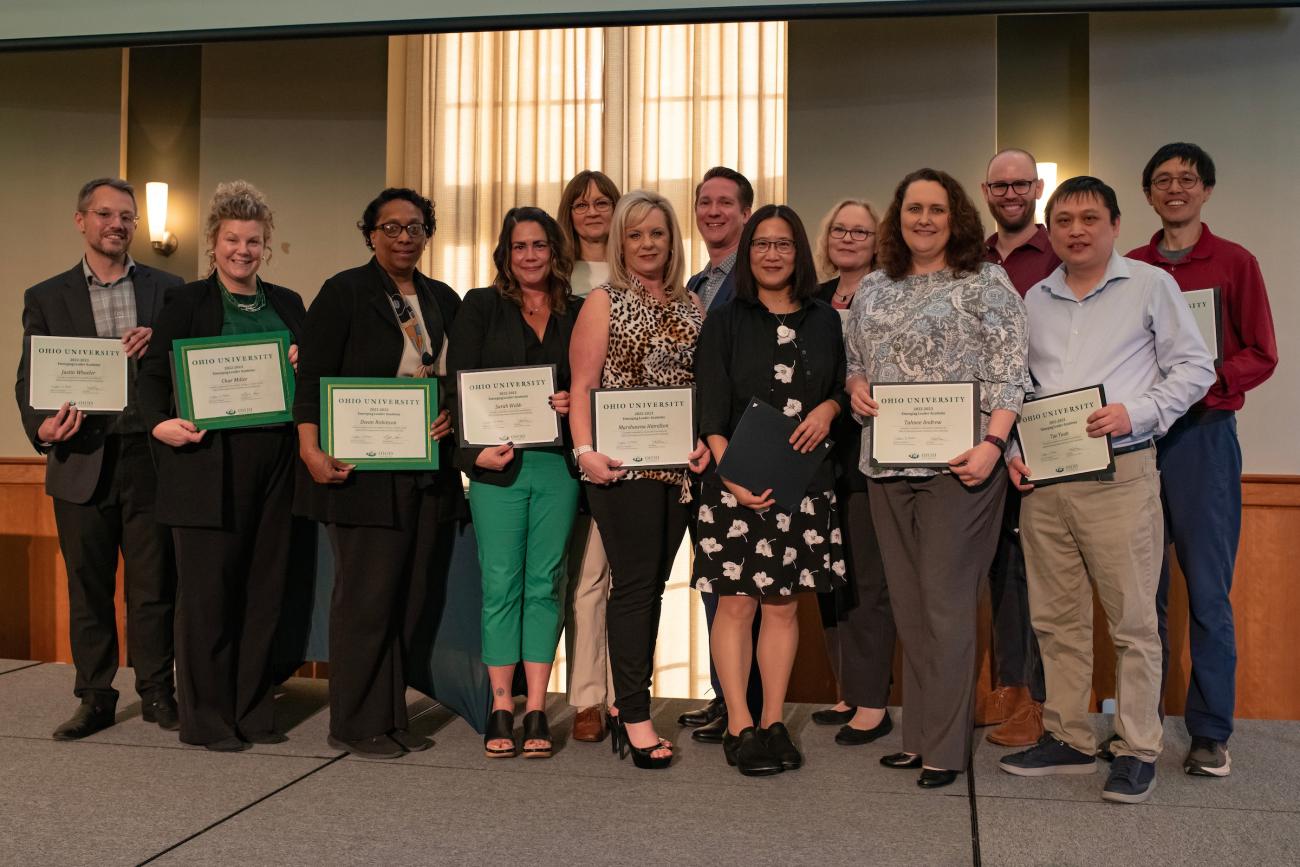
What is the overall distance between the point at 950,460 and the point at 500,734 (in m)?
1.40

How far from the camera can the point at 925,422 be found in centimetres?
279

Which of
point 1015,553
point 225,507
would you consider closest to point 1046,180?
point 1015,553

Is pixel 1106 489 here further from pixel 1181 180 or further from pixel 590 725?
pixel 590 725

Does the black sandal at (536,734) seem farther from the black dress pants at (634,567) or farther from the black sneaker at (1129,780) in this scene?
the black sneaker at (1129,780)

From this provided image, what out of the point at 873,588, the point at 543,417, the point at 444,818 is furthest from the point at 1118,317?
the point at 444,818

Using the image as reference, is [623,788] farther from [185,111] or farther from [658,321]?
[185,111]

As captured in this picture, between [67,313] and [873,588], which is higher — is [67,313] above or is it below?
above

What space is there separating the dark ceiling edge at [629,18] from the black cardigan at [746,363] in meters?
0.90

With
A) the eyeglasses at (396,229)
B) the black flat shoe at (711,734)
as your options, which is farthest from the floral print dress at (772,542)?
the eyeglasses at (396,229)

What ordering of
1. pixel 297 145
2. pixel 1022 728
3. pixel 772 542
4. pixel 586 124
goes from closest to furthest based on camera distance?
pixel 772 542
pixel 1022 728
pixel 586 124
pixel 297 145

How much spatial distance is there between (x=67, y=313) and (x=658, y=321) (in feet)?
6.01

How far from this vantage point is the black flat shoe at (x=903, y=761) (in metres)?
2.97

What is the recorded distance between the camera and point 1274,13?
193 inches

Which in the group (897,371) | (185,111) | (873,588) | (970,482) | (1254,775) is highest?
(185,111)
